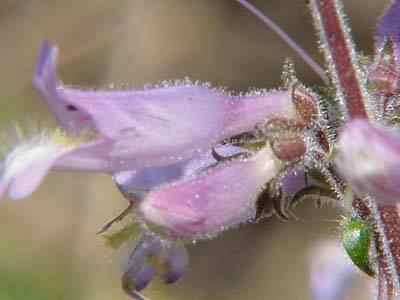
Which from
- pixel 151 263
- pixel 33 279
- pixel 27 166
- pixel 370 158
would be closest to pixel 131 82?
pixel 33 279

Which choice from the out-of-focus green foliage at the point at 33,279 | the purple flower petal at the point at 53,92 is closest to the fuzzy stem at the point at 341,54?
the purple flower petal at the point at 53,92

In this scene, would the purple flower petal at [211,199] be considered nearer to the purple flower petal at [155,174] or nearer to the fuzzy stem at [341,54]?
the purple flower petal at [155,174]

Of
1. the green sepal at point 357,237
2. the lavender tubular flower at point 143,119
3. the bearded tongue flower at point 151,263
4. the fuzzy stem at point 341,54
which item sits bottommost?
the bearded tongue flower at point 151,263

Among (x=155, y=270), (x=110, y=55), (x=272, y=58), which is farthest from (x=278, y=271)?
(x=155, y=270)

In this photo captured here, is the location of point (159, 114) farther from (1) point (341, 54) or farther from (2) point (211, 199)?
(1) point (341, 54)

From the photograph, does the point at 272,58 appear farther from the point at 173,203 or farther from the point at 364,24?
the point at 173,203

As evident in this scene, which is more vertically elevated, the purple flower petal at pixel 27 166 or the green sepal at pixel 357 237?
the purple flower petal at pixel 27 166
